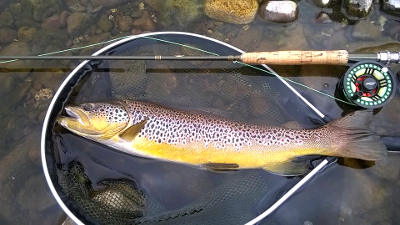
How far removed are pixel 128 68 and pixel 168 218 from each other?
116 centimetres

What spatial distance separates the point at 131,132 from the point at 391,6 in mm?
2388

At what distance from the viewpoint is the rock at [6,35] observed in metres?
3.46

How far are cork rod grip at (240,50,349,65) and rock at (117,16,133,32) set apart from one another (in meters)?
1.20

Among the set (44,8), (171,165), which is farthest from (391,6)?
(44,8)

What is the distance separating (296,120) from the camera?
3.05 m

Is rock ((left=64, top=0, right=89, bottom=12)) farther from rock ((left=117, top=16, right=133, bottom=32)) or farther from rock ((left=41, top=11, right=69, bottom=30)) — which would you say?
rock ((left=117, top=16, right=133, bottom=32))

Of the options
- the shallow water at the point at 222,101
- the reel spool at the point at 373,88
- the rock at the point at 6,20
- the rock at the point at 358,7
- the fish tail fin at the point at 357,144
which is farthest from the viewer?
the rock at the point at 6,20

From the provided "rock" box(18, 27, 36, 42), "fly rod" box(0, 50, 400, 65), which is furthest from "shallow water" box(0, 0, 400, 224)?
"fly rod" box(0, 50, 400, 65)

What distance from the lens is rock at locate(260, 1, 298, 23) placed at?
341cm

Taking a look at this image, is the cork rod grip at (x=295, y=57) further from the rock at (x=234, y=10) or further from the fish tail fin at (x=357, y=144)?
the rock at (x=234, y=10)

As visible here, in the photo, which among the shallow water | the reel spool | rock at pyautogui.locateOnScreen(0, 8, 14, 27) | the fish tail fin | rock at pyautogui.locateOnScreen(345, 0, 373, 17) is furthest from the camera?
rock at pyautogui.locateOnScreen(0, 8, 14, 27)

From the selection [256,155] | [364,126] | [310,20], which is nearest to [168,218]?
[256,155]

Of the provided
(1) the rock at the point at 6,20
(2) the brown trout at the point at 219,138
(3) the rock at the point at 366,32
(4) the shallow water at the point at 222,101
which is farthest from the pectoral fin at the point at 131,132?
(3) the rock at the point at 366,32

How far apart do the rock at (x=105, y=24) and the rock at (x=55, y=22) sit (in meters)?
0.30
